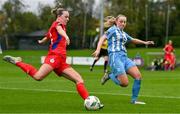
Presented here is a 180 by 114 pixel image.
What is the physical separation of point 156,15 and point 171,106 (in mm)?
92225

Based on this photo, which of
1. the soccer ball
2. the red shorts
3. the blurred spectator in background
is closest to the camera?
the soccer ball

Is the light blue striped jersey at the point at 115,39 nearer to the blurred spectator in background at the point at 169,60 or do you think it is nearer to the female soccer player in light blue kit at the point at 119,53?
the female soccer player in light blue kit at the point at 119,53

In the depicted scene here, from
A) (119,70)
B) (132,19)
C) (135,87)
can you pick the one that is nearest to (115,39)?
(119,70)

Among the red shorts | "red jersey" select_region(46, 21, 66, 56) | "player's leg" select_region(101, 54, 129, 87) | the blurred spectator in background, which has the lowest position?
the blurred spectator in background

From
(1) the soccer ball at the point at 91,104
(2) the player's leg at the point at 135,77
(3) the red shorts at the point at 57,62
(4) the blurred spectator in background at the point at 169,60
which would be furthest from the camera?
(4) the blurred spectator in background at the point at 169,60

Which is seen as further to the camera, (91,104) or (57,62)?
(57,62)

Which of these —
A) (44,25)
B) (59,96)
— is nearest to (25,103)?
(59,96)

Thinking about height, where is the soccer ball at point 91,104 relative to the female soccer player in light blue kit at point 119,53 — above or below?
below

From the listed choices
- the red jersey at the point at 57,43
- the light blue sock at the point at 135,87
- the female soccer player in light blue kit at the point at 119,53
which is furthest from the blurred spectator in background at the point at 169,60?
the red jersey at the point at 57,43

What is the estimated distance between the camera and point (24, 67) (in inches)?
525

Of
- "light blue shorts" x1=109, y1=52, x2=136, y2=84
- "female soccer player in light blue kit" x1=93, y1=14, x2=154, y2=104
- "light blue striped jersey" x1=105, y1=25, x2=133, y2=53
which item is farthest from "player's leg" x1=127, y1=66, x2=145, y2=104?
"light blue striped jersey" x1=105, y1=25, x2=133, y2=53

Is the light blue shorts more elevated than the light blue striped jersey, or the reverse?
the light blue striped jersey

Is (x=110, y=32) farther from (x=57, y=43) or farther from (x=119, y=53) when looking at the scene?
(x=57, y=43)

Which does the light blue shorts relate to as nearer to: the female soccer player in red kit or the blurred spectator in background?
the female soccer player in red kit
